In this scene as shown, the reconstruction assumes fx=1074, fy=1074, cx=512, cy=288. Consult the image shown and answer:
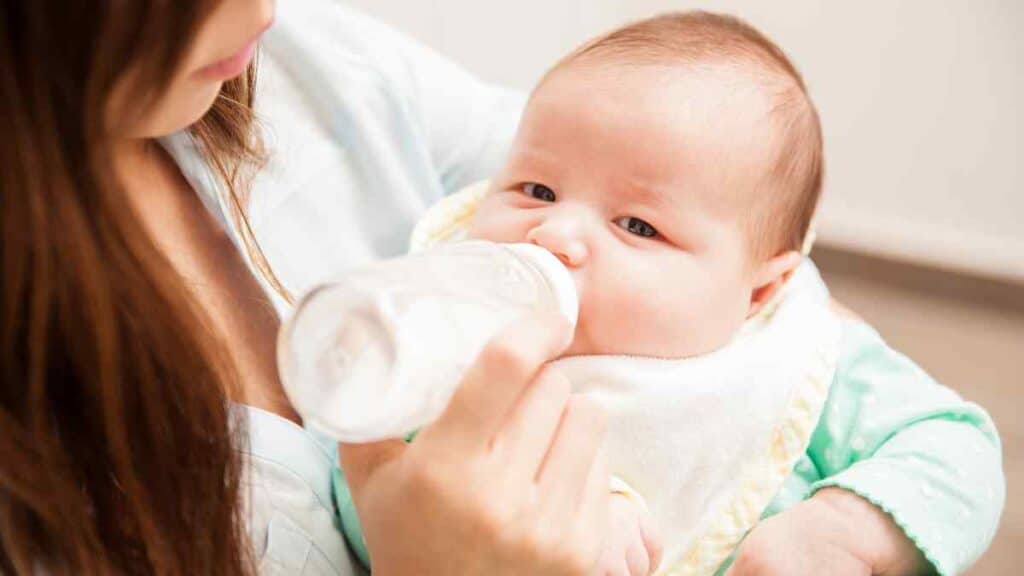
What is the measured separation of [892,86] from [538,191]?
43.0 inches

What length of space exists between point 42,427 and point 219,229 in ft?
1.14

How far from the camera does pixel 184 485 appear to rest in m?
0.65

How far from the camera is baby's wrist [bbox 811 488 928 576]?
0.85 m

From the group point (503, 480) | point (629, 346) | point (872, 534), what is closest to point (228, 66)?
point (503, 480)

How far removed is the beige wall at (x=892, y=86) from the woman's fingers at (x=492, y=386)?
4.28 ft

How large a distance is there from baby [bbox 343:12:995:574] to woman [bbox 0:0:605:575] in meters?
0.21

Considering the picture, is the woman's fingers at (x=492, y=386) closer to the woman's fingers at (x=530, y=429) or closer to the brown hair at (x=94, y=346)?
the woman's fingers at (x=530, y=429)

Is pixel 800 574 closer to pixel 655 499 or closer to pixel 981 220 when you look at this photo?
pixel 655 499

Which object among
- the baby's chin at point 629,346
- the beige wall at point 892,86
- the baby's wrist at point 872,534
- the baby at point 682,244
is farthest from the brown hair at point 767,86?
the beige wall at point 892,86

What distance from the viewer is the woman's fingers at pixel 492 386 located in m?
0.55

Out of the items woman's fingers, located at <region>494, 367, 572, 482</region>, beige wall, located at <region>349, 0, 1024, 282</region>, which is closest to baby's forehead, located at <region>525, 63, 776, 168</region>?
woman's fingers, located at <region>494, 367, 572, 482</region>

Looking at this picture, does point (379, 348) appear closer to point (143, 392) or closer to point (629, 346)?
point (143, 392)

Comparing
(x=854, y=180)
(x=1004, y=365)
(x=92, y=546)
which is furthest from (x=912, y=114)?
(x=92, y=546)

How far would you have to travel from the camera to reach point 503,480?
0.58 meters
